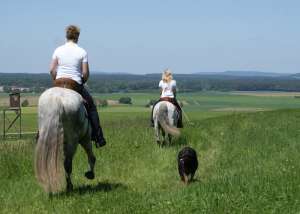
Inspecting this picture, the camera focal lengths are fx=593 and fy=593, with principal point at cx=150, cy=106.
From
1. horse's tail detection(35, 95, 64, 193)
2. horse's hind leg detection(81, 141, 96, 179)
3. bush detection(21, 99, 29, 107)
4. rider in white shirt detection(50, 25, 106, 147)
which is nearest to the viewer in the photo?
horse's tail detection(35, 95, 64, 193)

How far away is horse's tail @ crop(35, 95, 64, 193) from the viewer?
363 inches

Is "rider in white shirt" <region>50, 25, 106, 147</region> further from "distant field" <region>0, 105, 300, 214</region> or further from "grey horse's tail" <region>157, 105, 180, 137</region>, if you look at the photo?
"grey horse's tail" <region>157, 105, 180, 137</region>

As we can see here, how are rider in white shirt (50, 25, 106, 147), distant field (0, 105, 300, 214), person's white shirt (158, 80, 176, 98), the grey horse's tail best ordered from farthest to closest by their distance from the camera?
person's white shirt (158, 80, 176, 98) → the grey horse's tail → rider in white shirt (50, 25, 106, 147) → distant field (0, 105, 300, 214)

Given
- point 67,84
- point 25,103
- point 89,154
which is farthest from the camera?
point 25,103

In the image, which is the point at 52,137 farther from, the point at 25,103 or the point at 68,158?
the point at 25,103

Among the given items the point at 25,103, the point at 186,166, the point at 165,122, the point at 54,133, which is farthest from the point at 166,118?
the point at 25,103

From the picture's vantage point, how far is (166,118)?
16.8 meters

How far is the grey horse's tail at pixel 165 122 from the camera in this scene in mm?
16625

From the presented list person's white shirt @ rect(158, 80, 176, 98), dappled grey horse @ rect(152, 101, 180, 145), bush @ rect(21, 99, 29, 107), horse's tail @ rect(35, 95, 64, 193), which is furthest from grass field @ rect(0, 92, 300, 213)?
bush @ rect(21, 99, 29, 107)

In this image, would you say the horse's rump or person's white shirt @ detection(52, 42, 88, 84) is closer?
the horse's rump

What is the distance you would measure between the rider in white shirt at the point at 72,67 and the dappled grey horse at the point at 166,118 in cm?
659

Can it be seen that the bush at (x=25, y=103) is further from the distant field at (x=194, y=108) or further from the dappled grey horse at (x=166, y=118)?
the dappled grey horse at (x=166, y=118)

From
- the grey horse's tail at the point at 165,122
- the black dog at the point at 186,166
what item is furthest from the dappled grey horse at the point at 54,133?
the grey horse's tail at the point at 165,122

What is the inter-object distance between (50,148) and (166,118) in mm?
7842
